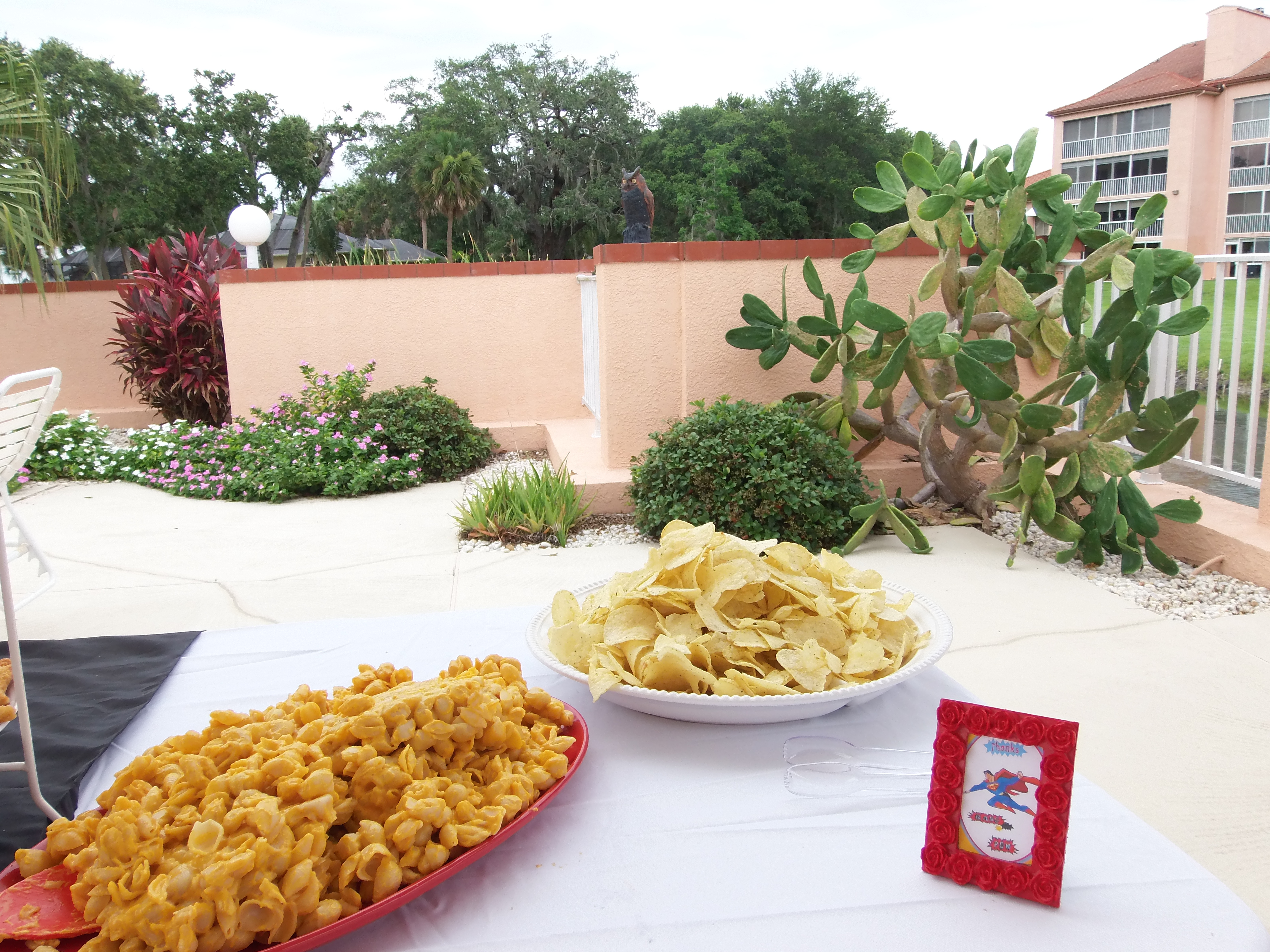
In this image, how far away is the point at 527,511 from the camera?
451 centimetres

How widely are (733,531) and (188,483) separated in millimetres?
3986

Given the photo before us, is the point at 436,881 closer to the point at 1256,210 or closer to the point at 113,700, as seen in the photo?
the point at 113,700

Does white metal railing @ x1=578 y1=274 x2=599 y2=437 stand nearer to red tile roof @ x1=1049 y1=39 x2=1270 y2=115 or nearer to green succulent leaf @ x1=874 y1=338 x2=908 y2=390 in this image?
green succulent leaf @ x1=874 y1=338 x2=908 y2=390

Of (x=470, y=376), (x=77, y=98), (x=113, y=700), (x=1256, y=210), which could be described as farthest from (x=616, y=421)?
(x=1256, y=210)

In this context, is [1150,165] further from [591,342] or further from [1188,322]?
[1188,322]

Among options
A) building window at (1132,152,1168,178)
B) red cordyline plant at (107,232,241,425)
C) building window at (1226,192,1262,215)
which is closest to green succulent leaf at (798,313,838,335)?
red cordyline plant at (107,232,241,425)

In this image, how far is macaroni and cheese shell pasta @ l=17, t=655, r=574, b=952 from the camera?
0.86 meters

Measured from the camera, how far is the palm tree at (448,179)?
3173 centimetres

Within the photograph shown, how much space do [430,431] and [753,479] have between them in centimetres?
312

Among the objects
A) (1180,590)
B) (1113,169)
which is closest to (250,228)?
(1180,590)

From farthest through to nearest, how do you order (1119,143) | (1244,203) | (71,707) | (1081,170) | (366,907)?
(1081,170) < (1119,143) < (1244,203) < (71,707) < (366,907)

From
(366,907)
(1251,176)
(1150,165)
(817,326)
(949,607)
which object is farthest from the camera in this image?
(1150,165)

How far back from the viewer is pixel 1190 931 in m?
0.93

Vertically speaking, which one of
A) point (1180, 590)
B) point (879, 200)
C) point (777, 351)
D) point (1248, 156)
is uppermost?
point (1248, 156)
